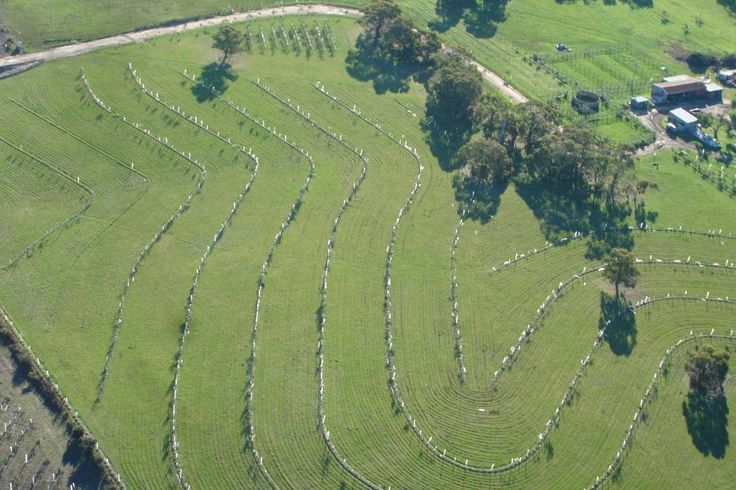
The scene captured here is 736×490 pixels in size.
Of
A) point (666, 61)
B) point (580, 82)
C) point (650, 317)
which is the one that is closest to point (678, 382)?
point (650, 317)

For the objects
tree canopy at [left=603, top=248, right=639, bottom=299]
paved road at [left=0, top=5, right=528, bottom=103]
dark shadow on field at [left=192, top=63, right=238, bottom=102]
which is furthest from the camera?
paved road at [left=0, top=5, right=528, bottom=103]

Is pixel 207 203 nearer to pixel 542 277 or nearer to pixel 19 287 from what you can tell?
pixel 19 287

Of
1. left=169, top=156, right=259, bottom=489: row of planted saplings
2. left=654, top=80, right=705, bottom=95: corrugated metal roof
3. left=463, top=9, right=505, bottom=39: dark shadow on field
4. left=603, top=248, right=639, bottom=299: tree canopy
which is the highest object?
left=654, top=80, right=705, bottom=95: corrugated metal roof

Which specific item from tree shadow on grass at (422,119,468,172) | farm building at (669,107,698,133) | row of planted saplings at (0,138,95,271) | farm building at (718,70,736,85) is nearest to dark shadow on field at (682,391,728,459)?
tree shadow on grass at (422,119,468,172)

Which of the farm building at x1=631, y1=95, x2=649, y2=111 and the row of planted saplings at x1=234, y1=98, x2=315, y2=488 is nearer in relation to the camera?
the row of planted saplings at x1=234, y1=98, x2=315, y2=488

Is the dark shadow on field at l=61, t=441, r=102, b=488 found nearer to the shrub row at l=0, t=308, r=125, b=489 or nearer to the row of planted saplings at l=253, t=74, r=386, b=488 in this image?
the shrub row at l=0, t=308, r=125, b=489

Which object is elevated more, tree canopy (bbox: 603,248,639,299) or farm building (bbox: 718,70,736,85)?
farm building (bbox: 718,70,736,85)

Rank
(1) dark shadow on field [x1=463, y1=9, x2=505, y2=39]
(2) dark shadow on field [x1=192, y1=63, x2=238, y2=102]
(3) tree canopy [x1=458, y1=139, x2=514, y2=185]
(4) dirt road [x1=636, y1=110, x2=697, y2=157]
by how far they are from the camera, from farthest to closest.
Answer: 1. (1) dark shadow on field [x1=463, y1=9, x2=505, y2=39]
2. (2) dark shadow on field [x1=192, y1=63, x2=238, y2=102]
3. (4) dirt road [x1=636, y1=110, x2=697, y2=157]
4. (3) tree canopy [x1=458, y1=139, x2=514, y2=185]
